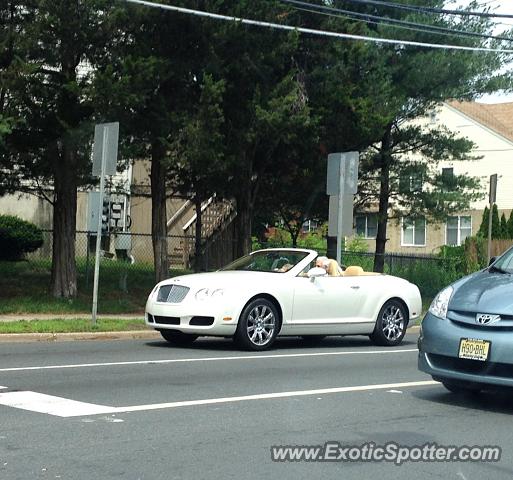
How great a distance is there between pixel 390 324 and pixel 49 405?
780 centimetres

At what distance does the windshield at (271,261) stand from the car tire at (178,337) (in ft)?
4.03

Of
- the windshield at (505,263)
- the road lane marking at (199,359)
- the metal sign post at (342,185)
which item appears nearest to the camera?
the windshield at (505,263)

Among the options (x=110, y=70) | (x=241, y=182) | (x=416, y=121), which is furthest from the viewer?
(x=416, y=121)

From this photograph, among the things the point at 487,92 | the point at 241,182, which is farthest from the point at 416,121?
the point at 241,182

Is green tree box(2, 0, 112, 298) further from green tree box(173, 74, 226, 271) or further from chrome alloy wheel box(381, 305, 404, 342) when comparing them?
chrome alloy wheel box(381, 305, 404, 342)

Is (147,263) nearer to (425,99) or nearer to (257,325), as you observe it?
(425,99)

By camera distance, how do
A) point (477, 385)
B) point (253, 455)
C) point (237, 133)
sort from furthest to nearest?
point (237, 133) → point (477, 385) → point (253, 455)

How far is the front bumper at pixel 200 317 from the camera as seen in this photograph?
12781 mm

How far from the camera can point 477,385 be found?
8398mm

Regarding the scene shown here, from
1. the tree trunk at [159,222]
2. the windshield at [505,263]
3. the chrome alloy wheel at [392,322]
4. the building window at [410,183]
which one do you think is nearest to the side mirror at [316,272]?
the chrome alloy wheel at [392,322]

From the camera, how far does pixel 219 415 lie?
813 centimetres

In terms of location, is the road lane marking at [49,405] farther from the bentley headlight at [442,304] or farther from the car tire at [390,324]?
the car tire at [390,324]

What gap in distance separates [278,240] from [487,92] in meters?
14.9

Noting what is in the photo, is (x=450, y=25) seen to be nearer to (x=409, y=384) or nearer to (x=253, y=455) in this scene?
(x=409, y=384)
